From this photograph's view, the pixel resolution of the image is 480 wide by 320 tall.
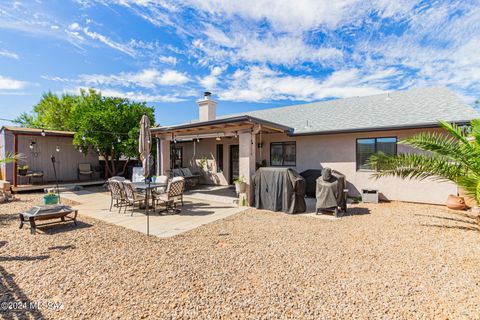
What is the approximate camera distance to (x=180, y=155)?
16.7 metres

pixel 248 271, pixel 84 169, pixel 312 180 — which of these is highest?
pixel 84 169

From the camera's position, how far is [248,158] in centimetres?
852

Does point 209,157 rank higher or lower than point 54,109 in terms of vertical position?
lower

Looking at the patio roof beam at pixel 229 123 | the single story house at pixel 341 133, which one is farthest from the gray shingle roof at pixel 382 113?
the patio roof beam at pixel 229 123

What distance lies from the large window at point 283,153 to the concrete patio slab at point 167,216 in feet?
13.8

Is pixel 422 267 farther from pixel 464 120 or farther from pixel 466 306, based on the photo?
pixel 464 120

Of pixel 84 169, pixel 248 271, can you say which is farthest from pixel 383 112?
pixel 84 169

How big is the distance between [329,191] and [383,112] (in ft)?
18.2

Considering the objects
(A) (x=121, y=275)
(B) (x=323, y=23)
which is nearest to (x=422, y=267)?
(A) (x=121, y=275)

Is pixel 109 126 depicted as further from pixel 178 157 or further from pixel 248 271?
pixel 248 271

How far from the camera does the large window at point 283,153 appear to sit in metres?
11.3

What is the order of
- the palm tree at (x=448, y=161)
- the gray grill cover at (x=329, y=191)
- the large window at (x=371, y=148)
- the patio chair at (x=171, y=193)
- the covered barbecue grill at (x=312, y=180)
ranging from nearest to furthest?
the palm tree at (x=448, y=161) < the gray grill cover at (x=329, y=191) < the patio chair at (x=171, y=193) < the large window at (x=371, y=148) < the covered barbecue grill at (x=312, y=180)

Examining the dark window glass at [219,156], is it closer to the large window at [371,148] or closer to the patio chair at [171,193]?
the patio chair at [171,193]

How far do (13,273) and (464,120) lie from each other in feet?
39.7
